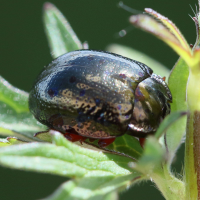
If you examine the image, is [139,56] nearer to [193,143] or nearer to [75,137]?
[75,137]

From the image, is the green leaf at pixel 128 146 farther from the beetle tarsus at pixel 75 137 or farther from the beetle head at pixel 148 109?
the beetle tarsus at pixel 75 137

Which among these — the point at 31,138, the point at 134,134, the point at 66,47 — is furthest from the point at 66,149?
the point at 66,47

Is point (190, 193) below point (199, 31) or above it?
below

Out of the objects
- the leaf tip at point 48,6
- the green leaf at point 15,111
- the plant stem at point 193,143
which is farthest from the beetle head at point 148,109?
the leaf tip at point 48,6

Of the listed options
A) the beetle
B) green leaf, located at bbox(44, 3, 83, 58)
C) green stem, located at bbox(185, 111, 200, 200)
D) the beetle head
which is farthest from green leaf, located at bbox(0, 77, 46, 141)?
green stem, located at bbox(185, 111, 200, 200)

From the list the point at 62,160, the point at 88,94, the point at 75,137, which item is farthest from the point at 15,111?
the point at 62,160

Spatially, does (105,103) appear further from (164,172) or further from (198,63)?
(198,63)
